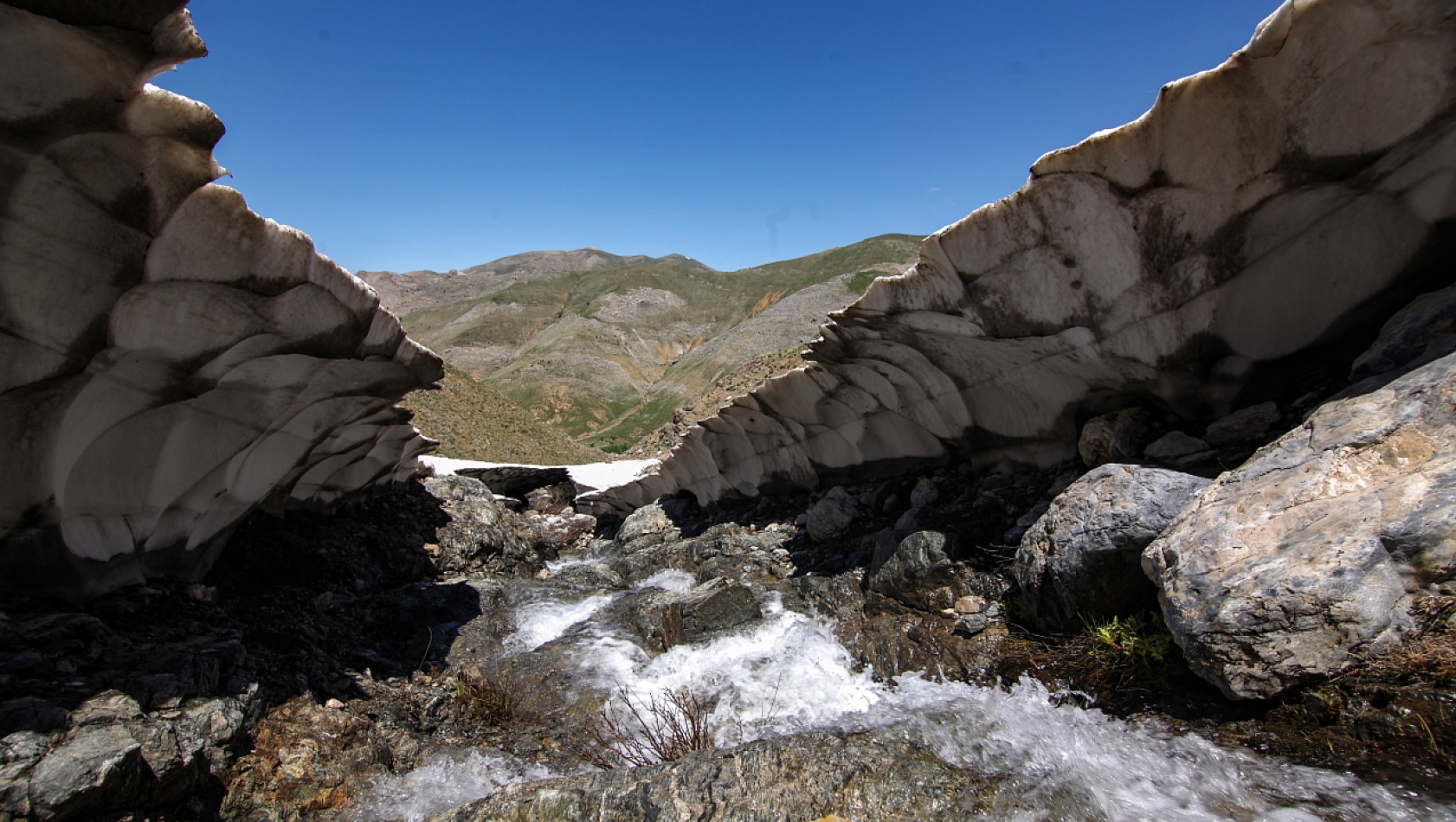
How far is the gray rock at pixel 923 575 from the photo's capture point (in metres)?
5.00

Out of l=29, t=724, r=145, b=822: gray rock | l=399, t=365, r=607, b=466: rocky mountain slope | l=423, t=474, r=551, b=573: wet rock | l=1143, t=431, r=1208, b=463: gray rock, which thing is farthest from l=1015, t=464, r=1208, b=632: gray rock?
l=399, t=365, r=607, b=466: rocky mountain slope

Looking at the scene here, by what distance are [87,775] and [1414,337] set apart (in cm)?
653

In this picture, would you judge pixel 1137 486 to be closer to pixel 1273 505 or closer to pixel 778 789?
pixel 1273 505

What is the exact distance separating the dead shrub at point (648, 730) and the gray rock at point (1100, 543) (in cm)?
227

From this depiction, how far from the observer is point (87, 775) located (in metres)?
2.61

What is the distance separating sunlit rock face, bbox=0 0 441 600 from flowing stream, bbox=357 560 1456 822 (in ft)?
8.71

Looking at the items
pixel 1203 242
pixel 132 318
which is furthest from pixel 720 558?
pixel 132 318

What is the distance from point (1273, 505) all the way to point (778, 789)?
2574 mm

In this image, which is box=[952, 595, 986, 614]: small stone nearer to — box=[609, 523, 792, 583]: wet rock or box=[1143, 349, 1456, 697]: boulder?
box=[1143, 349, 1456, 697]: boulder

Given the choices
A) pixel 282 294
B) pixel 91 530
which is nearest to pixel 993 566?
pixel 282 294

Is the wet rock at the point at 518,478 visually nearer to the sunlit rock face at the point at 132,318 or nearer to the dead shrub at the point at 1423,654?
the sunlit rock face at the point at 132,318

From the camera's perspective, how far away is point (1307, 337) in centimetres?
429

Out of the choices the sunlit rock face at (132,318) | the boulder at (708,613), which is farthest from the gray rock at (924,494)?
the sunlit rock face at (132,318)

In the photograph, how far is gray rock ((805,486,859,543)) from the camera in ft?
25.1
